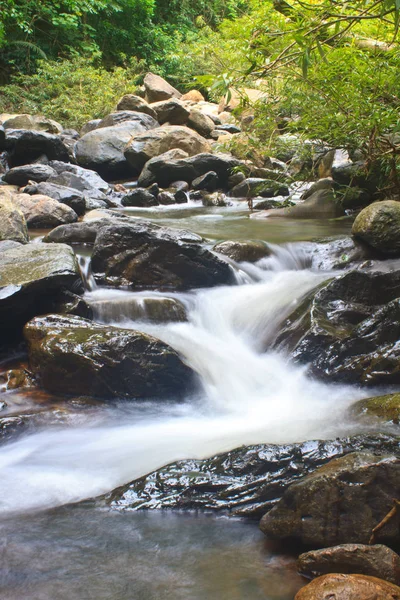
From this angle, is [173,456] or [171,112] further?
[171,112]

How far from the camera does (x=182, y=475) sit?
294 cm

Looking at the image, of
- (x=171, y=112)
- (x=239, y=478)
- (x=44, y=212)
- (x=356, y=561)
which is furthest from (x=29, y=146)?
(x=356, y=561)

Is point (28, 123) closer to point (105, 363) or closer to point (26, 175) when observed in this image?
point (26, 175)

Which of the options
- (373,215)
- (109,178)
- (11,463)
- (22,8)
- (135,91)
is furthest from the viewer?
(135,91)

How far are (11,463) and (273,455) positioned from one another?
5.53ft

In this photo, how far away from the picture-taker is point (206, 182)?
13070 mm

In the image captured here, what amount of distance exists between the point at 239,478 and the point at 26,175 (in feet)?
32.9

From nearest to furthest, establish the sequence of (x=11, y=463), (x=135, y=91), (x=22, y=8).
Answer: (x=11, y=463) < (x=22, y=8) < (x=135, y=91)

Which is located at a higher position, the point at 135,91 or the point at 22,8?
the point at 22,8

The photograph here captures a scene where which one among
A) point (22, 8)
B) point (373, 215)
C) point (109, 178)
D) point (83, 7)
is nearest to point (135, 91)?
point (83, 7)

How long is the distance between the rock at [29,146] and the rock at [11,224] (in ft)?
22.0

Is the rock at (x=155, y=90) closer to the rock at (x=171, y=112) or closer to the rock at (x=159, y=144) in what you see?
the rock at (x=171, y=112)

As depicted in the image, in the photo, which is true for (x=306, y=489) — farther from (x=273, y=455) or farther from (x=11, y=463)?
(x=11, y=463)

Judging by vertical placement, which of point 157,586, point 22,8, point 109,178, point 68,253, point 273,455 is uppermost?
point 22,8
